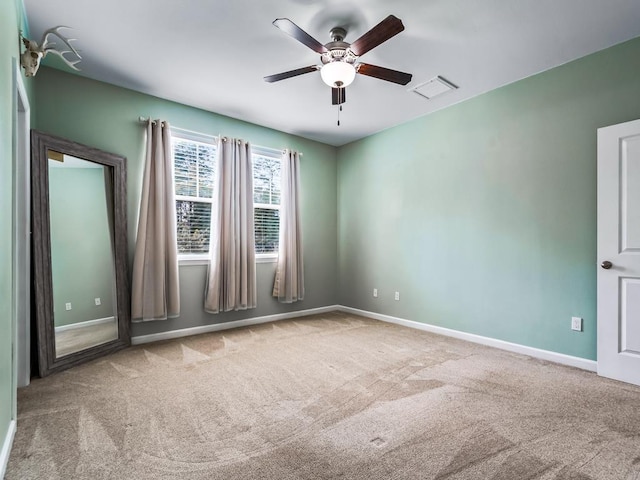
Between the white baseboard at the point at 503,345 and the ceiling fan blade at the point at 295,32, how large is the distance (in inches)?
127

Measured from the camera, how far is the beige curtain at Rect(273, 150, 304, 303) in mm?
4629

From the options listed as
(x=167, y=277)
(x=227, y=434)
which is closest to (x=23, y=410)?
→ (x=227, y=434)

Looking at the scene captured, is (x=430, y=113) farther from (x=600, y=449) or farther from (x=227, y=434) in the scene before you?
(x=227, y=434)

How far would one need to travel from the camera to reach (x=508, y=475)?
1.52m

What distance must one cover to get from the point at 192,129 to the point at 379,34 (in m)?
2.62

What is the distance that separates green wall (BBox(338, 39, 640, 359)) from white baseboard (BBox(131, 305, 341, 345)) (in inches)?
32.4

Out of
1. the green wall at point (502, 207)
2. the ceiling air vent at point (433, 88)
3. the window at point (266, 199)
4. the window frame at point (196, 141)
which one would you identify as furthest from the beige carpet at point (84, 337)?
the ceiling air vent at point (433, 88)

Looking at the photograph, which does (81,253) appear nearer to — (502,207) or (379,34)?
(379,34)

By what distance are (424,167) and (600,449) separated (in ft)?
10.5

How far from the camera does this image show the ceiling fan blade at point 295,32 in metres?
2.02

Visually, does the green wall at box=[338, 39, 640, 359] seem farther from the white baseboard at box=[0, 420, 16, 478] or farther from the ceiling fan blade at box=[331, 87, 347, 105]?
the white baseboard at box=[0, 420, 16, 478]

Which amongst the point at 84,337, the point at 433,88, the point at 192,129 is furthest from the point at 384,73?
the point at 84,337

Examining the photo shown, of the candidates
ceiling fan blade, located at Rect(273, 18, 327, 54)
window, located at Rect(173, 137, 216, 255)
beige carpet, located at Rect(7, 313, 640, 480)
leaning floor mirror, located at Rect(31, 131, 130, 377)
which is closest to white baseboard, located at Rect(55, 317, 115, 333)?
leaning floor mirror, located at Rect(31, 131, 130, 377)

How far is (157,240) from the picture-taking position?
3.53 meters
